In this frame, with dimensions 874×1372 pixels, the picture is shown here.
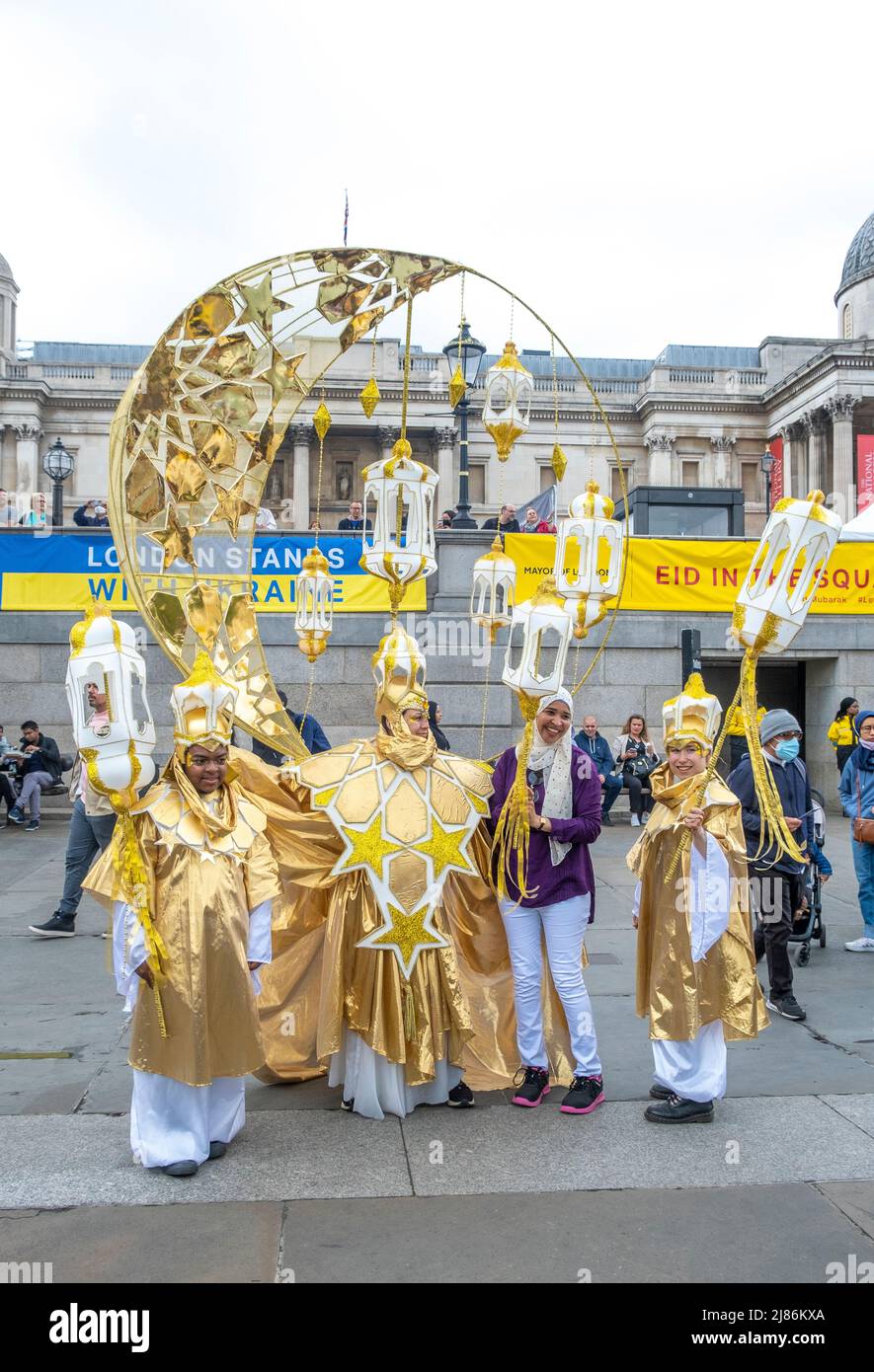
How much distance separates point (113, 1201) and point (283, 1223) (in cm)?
64

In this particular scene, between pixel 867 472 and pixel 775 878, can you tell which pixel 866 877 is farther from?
pixel 867 472

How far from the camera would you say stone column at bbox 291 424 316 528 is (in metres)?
47.1

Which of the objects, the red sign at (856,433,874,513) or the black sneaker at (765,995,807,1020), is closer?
the black sneaker at (765,995,807,1020)

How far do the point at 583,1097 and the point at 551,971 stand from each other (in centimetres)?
54

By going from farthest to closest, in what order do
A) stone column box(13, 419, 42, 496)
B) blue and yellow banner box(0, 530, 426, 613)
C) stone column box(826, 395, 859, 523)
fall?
stone column box(13, 419, 42, 496), stone column box(826, 395, 859, 523), blue and yellow banner box(0, 530, 426, 613)

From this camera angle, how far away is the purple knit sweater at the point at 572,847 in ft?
16.5

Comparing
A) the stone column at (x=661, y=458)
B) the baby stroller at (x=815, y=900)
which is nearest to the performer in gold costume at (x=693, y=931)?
the baby stroller at (x=815, y=900)

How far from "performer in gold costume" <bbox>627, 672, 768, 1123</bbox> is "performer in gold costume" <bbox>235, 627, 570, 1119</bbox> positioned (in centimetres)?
57

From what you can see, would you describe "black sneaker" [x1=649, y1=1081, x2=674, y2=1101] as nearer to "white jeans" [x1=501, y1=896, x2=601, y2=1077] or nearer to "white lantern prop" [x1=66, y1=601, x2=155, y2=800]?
"white jeans" [x1=501, y1=896, x2=601, y2=1077]

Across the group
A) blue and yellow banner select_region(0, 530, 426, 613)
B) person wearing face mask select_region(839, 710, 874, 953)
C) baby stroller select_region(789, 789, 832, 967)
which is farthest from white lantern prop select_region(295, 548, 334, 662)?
blue and yellow banner select_region(0, 530, 426, 613)

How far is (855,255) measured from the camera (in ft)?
168

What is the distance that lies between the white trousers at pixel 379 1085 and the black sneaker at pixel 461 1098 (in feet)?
0.10

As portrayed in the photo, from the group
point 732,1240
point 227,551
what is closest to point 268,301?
point 227,551

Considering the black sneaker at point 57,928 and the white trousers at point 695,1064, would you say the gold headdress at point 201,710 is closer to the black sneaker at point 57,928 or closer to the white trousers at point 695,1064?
the white trousers at point 695,1064
